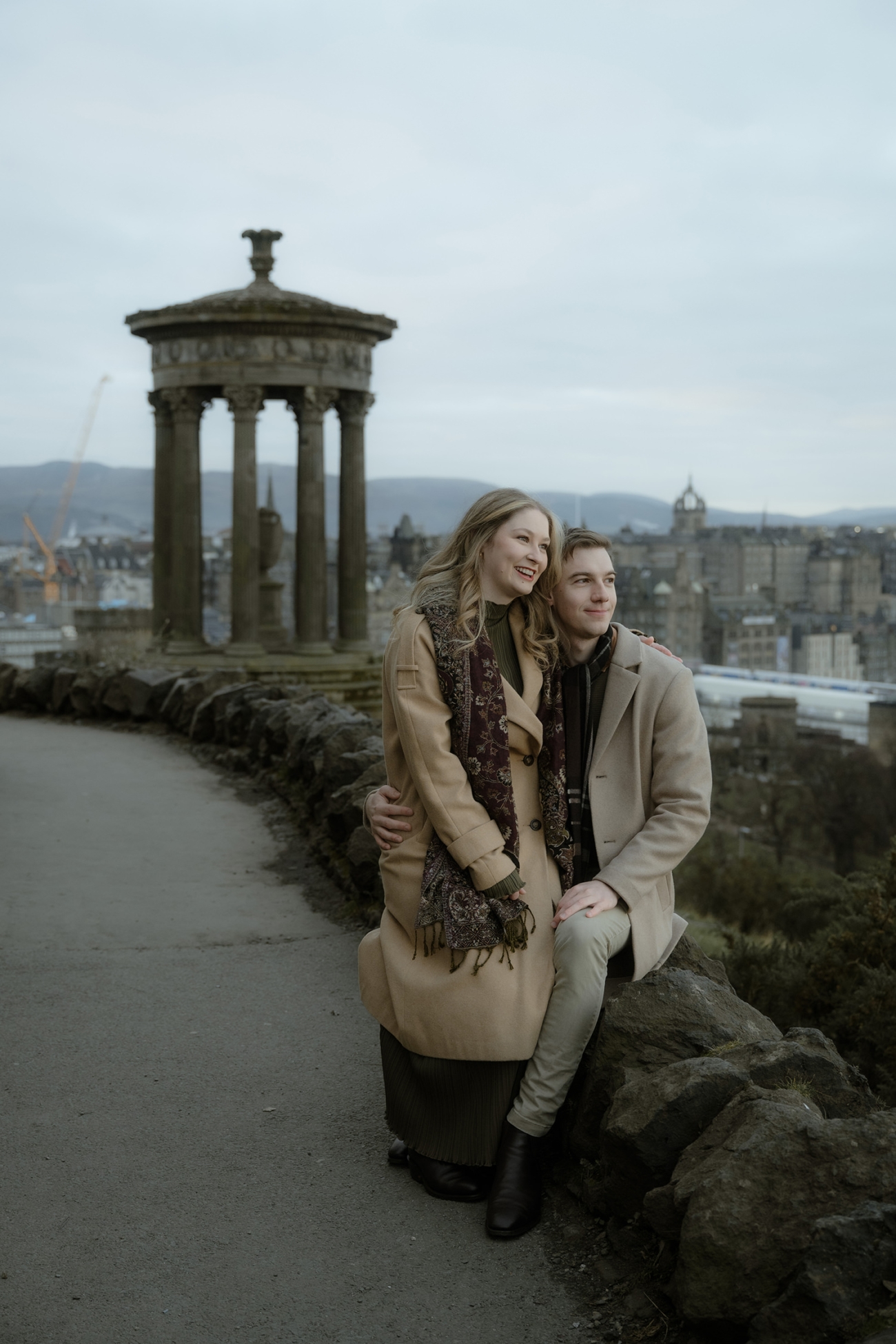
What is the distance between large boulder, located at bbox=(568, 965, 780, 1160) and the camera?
3.67 meters

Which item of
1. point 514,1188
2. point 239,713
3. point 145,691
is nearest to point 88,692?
point 145,691

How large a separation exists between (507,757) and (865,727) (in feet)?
247

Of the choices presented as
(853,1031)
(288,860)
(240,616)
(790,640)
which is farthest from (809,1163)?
(790,640)

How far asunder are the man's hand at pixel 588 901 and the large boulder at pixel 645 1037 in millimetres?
243

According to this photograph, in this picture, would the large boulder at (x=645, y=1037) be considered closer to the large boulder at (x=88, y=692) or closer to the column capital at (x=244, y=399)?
the large boulder at (x=88, y=692)

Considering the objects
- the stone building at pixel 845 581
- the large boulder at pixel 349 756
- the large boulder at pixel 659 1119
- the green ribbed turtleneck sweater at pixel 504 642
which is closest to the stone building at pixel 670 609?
the stone building at pixel 845 581

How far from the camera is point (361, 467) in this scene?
21125 mm

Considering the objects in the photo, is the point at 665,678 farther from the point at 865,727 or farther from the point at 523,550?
the point at 865,727

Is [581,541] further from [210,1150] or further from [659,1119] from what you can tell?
[210,1150]

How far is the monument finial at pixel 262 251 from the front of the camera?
20.2 metres

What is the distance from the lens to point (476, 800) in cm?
379

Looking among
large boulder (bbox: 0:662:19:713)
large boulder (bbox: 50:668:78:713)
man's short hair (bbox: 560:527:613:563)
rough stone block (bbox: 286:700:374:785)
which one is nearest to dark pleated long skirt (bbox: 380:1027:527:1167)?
man's short hair (bbox: 560:527:613:563)

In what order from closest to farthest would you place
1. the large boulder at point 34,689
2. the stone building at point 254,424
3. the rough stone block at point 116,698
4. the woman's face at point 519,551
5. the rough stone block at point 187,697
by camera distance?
the woman's face at point 519,551 < the rough stone block at point 187,697 < the rough stone block at point 116,698 < the large boulder at point 34,689 < the stone building at point 254,424

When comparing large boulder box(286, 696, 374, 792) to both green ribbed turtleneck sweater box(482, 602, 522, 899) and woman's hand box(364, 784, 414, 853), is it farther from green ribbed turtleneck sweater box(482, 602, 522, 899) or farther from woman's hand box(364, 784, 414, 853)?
green ribbed turtleneck sweater box(482, 602, 522, 899)
